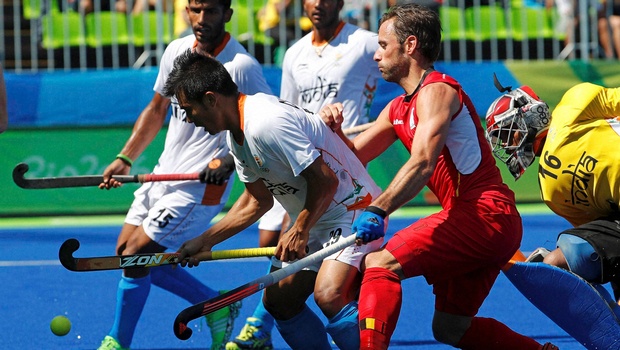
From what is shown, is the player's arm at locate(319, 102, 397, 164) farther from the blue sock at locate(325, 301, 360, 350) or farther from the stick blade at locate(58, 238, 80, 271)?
the stick blade at locate(58, 238, 80, 271)

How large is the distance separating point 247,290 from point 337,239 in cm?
49

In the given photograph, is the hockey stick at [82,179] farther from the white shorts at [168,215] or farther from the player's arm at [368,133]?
the player's arm at [368,133]

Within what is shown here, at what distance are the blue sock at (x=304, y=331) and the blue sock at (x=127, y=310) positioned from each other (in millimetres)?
1182

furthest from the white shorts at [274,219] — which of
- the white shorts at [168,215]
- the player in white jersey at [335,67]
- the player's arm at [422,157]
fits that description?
the player's arm at [422,157]

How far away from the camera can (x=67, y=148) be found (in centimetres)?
1088

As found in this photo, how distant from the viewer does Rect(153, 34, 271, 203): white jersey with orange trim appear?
598 cm

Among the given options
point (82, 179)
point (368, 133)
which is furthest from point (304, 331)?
point (82, 179)

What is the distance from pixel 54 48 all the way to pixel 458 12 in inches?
197

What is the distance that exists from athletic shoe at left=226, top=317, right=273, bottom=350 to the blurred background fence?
6.79 metres

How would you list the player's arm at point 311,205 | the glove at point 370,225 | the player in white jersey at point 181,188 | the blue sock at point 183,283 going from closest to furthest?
the glove at point 370,225
the player's arm at point 311,205
the player in white jersey at point 181,188
the blue sock at point 183,283

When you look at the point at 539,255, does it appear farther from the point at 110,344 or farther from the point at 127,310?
the point at 110,344

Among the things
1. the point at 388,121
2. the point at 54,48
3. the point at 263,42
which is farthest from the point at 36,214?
the point at 388,121

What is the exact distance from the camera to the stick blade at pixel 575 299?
193 inches

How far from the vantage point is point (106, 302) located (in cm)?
731
